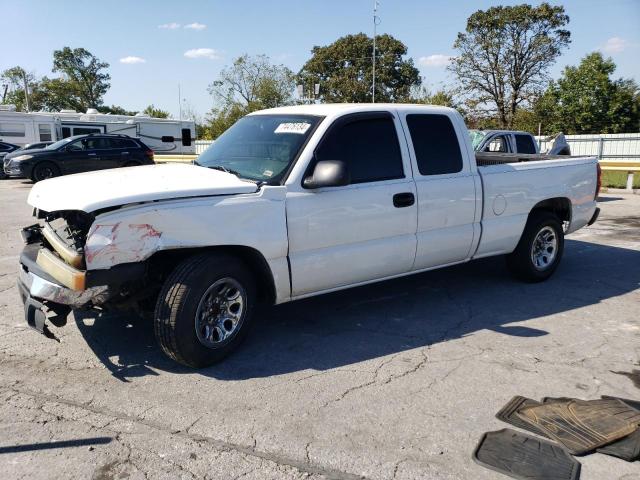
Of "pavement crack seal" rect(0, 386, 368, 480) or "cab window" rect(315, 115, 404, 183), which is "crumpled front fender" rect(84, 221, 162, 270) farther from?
"cab window" rect(315, 115, 404, 183)

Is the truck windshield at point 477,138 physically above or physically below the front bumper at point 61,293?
above

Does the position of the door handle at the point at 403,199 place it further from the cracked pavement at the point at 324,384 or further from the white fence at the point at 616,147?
the white fence at the point at 616,147

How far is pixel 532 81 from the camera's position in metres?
40.7

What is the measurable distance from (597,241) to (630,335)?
4541 millimetres

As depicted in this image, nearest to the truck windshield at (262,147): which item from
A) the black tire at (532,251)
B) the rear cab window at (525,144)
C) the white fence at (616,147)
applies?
the black tire at (532,251)

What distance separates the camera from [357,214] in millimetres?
4586

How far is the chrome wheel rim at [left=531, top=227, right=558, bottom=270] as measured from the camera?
20.8ft

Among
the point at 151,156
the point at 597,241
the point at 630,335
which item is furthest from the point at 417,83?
the point at 630,335

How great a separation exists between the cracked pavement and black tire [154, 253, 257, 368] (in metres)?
0.18

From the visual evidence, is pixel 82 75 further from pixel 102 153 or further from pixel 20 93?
pixel 102 153

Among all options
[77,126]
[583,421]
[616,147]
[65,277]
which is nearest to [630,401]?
[583,421]

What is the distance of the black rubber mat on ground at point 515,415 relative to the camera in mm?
3304

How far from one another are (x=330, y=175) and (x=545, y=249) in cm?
348

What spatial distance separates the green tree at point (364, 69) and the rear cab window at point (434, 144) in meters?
53.3
